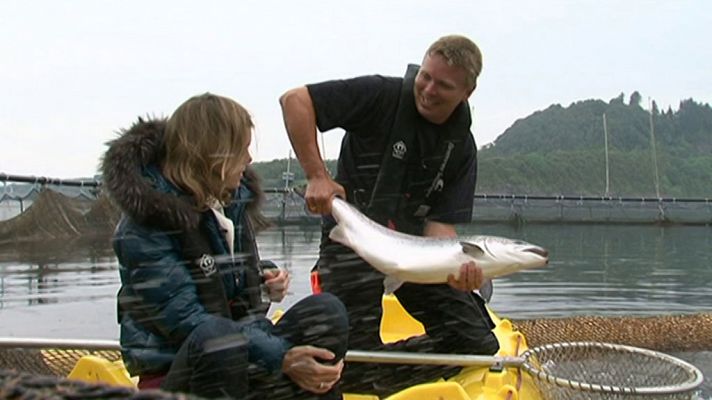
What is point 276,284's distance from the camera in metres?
3.04

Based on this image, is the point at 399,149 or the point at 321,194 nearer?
the point at 321,194

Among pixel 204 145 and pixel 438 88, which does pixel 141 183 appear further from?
pixel 438 88

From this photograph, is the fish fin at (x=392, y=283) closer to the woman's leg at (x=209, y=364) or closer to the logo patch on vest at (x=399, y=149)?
the logo patch on vest at (x=399, y=149)

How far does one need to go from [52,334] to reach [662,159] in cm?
5243

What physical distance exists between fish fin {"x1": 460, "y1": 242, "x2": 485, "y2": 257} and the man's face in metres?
1.00

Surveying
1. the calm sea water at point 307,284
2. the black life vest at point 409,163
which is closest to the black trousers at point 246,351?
the black life vest at point 409,163

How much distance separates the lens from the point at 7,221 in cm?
1418

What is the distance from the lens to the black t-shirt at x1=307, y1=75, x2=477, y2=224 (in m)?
4.04

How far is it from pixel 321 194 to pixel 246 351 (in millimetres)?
1289

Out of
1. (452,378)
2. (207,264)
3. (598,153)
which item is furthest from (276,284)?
(598,153)

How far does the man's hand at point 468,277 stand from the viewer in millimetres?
3350

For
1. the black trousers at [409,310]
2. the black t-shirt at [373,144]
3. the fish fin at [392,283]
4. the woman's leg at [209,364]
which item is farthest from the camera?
the black t-shirt at [373,144]

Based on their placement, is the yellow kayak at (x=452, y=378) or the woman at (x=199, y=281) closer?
the woman at (x=199, y=281)

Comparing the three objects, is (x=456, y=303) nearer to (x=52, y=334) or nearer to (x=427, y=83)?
(x=427, y=83)
